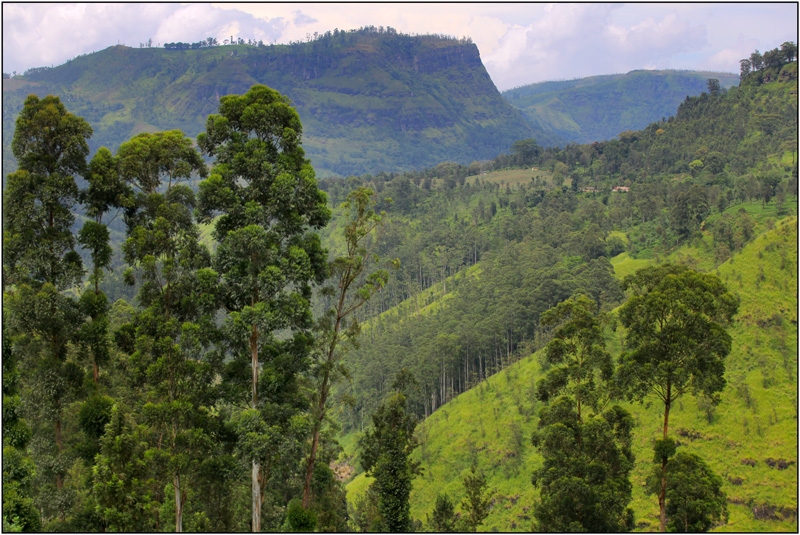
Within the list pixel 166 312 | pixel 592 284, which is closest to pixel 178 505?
pixel 166 312

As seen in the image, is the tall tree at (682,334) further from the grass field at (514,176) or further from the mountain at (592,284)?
the grass field at (514,176)

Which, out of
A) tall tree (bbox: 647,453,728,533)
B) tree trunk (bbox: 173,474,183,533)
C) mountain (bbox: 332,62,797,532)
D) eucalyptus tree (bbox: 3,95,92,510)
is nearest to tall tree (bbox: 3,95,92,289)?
eucalyptus tree (bbox: 3,95,92,510)

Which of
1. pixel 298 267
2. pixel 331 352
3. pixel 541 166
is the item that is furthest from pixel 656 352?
pixel 541 166

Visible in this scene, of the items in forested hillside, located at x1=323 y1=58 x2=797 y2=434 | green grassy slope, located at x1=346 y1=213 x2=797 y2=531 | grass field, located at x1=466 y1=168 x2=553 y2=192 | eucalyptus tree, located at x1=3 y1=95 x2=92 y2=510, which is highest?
grass field, located at x1=466 y1=168 x2=553 y2=192

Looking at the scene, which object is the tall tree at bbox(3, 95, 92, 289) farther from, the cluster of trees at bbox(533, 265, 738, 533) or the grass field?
the grass field

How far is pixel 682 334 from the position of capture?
59.5 ft

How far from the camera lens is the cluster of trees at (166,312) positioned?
1597cm

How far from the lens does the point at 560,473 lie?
1870 centimetres

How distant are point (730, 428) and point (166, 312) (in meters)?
28.8

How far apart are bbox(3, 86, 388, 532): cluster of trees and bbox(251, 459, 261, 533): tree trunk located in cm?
5

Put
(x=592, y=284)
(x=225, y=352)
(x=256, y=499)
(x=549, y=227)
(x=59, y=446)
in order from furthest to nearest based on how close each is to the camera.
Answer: (x=549, y=227) → (x=592, y=284) → (x=225, y=352) → (x=59, y=446) → (x=256, y=499)

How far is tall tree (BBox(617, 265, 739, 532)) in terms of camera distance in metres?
18.0

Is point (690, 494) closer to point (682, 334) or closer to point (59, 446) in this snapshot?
point (682, 334)

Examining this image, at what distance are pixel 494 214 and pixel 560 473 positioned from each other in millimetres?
78385
